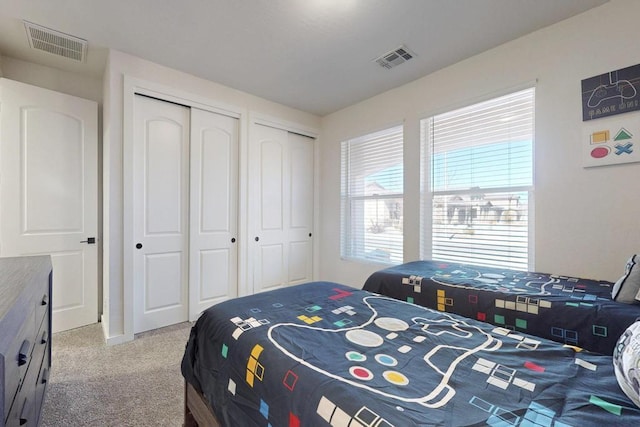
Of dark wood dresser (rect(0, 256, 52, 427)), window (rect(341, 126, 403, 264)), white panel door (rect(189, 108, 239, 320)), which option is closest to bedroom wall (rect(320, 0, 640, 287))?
Result: window (rect(341, 126, 403, 264))

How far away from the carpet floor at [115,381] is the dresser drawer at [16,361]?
2.45 feet

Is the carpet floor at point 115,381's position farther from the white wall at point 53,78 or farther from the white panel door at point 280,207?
the white wall at point 53,78

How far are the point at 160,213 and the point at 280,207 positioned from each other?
57.2 inches

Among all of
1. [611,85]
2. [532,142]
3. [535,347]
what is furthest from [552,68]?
[535,347]

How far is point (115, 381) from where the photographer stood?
192cm

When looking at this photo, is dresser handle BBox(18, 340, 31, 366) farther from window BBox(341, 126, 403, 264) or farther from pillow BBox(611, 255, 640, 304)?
window BBox(341, 126, 403, 264)

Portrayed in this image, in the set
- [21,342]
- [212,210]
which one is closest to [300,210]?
[212,210]

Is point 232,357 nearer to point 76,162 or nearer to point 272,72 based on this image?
point 272,72

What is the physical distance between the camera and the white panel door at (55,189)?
247cm

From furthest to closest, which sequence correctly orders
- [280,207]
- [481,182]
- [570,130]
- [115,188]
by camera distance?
[280,207], [481,182], [115,188], [570,130]

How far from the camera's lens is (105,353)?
228 centimetres

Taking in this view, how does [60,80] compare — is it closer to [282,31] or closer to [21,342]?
[282,31]

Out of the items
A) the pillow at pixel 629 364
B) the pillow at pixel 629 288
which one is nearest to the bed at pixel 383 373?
the pillow at pixel 629 364

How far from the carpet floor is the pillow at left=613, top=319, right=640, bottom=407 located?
1950mm
